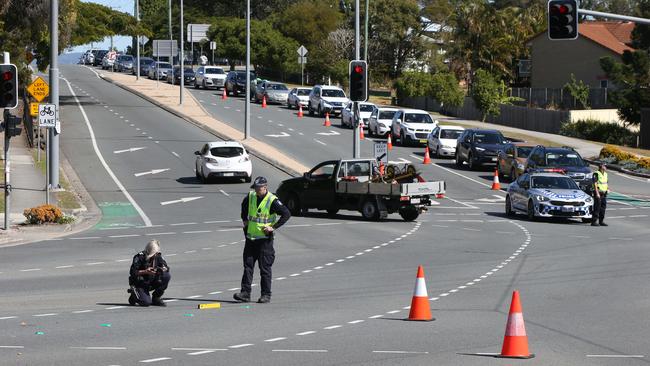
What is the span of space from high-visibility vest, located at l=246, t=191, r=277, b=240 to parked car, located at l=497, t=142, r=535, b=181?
27.1 m

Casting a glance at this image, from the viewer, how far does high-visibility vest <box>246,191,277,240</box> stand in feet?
50.6

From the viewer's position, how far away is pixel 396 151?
175 feet

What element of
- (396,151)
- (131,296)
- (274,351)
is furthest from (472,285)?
(396,151)

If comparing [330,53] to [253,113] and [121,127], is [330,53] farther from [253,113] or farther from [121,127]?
[121,127]

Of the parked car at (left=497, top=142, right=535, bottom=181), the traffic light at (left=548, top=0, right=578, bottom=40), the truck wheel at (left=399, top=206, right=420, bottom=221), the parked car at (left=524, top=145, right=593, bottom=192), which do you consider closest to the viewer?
the traffic light at (left=548, top=0, right=578, bottom=40)

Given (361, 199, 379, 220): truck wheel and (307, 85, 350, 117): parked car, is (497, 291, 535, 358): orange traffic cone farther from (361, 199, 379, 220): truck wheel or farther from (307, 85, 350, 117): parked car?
(307, 85, 350, 117): parked car

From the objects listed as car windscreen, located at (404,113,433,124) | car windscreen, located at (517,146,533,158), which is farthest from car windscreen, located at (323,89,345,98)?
car windscreen, located at (517,146,533,158)

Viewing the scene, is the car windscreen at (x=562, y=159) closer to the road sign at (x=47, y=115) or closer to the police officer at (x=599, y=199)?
the police officer at (x=599, y=199)

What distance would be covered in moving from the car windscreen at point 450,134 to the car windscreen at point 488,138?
3.61 m

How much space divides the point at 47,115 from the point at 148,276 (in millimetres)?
18026

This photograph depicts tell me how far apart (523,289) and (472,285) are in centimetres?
87

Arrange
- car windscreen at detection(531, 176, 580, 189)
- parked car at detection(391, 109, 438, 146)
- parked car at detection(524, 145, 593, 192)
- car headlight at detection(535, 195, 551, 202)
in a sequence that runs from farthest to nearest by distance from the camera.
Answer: parked car at detection(391, 109, 438, 146) → parked car at detection(524, 145, 593, 192) → car windscreen at detection(531, 176, 580, 189) → car headlight at detection(535, 195, 551, 202)

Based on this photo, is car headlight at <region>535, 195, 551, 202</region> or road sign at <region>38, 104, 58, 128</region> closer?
car headlight at <region>535, 195, 551, 202</region>

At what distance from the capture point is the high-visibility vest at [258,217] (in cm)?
1541
